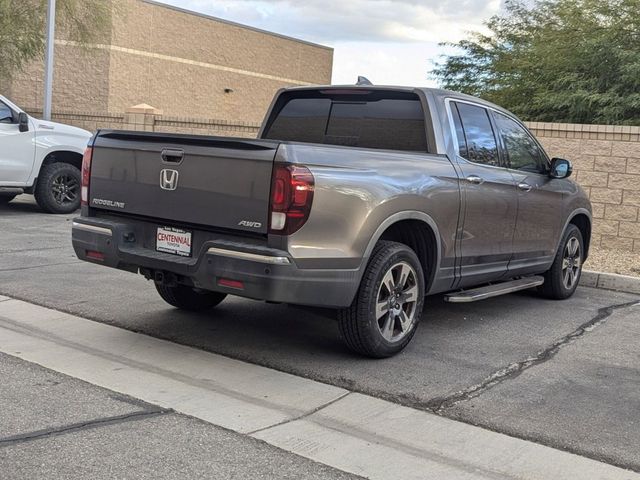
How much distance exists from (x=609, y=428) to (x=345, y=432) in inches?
61.0

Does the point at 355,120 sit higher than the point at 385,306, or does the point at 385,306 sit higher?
the point at 355,120

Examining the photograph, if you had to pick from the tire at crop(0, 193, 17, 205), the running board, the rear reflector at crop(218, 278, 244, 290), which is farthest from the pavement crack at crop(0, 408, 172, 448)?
the tire at crop(0, 193, 17, 205)

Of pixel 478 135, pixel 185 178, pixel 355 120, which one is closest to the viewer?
pixel 185 178

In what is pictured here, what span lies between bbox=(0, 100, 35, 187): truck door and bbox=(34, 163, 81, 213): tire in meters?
0.37

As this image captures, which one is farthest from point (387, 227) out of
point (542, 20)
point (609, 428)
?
point (542, 20)

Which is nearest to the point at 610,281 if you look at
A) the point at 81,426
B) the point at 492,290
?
the point at 492,290

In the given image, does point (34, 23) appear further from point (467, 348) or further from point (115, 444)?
point (115, 444)

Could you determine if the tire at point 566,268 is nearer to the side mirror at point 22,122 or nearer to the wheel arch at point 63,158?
the side mirror at point 22,122

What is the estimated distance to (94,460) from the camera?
3777 mm

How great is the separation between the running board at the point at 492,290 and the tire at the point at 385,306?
0.56 m

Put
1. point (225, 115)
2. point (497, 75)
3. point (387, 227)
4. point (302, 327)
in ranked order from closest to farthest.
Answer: point (387, 227)
point (302, 327)
point (497, 75)
point (225, 115)

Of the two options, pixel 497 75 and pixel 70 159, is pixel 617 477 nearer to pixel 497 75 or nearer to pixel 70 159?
pixel 70 159

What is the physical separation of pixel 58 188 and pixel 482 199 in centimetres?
900

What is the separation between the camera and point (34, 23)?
66.4 feet
